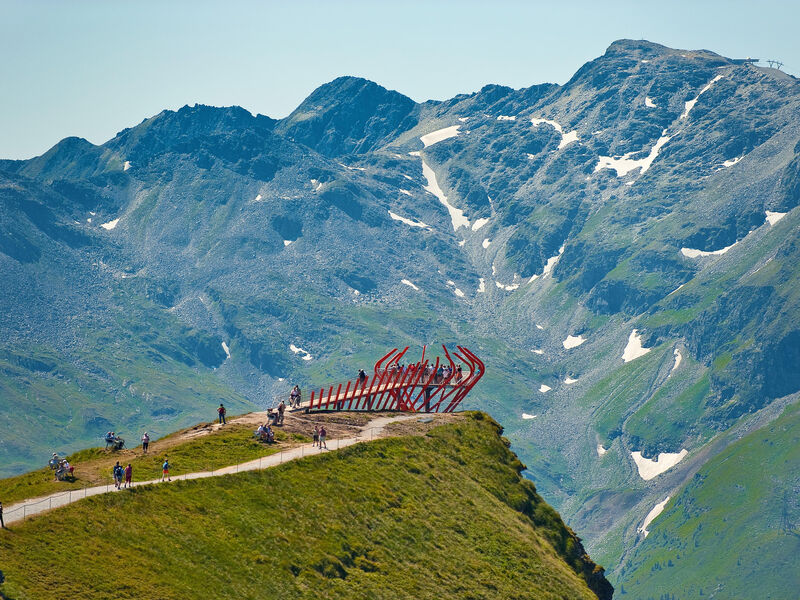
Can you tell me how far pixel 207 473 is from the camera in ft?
341

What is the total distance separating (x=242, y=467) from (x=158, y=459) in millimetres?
7783

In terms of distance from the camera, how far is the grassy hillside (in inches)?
3216

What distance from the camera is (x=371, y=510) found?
10894 cm

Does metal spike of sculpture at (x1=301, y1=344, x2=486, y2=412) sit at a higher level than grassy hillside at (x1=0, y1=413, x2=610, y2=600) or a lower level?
higher

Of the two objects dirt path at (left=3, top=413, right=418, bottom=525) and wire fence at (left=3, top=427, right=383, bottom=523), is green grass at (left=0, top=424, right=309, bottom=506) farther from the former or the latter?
dirt path at (left=3, top=413, right=418, bottom=525)

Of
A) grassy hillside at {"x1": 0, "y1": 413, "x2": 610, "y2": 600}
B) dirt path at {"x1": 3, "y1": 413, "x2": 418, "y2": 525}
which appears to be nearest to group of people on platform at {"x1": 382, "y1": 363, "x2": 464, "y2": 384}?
dirt path at {"x1": 3, "y1": 413, "x2": 418, "y2": 525}

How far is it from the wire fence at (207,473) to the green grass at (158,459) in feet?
3.72

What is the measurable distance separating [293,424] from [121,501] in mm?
38784

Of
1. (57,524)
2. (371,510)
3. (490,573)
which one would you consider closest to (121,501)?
(57,524)

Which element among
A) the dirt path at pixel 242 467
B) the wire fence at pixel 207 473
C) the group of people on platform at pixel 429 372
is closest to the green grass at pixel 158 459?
the wire fence at pixel 207 473

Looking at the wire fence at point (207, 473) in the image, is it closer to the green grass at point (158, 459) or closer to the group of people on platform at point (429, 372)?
the green grass at point (158, 459)

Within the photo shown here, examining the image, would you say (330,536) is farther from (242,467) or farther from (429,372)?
(429,372)

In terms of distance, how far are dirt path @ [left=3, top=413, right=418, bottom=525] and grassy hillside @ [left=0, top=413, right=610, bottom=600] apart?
1.75 meters

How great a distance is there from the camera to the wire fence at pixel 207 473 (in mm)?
87500
